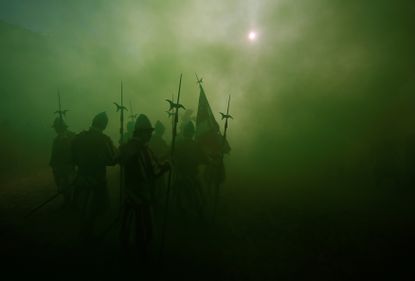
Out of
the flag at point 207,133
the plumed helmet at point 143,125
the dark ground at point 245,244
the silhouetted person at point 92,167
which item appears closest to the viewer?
the dark ground at point 245,244

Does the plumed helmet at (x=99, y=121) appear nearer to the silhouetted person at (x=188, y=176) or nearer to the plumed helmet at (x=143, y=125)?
the plumed helmet at (x=143, y=125)

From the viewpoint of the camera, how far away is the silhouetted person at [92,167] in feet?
16.1

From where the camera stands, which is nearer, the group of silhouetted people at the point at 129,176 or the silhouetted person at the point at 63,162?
the group of silhouetted people at the point at 129,176

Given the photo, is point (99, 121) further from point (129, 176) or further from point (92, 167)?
point (129, 176)

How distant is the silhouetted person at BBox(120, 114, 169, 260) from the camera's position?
411 cm

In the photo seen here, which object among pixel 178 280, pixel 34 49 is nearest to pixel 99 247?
pixel 178 280

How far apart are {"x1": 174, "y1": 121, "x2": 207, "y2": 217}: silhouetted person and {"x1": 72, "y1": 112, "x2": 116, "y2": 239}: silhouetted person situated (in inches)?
59.7

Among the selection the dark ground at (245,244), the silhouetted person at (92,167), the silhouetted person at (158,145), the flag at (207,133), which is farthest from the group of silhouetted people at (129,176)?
the silhouetted person at (158,145)

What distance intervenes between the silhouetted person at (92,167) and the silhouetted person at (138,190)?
879 mm

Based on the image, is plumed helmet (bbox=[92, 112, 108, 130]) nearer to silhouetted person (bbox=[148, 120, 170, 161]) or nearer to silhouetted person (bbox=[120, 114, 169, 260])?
silhouetted person (bbox=[120, 114, 169, 260])

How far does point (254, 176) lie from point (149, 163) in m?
7.90

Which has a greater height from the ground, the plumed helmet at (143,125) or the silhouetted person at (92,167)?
the plumed helmet at (143,125)

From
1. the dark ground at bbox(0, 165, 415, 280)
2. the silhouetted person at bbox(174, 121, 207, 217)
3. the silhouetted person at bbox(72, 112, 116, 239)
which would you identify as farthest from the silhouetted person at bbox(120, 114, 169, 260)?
the silhouetted person at bbox(174, 121, 207, 217)

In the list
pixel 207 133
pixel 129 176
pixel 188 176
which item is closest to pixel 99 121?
pixel 129 176
